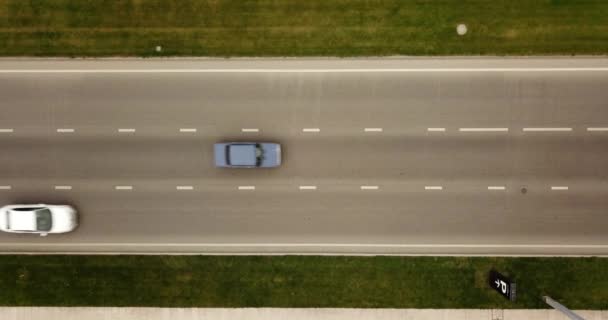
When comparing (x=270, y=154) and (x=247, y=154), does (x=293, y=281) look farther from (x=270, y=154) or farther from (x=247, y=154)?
(x=247, y=154)

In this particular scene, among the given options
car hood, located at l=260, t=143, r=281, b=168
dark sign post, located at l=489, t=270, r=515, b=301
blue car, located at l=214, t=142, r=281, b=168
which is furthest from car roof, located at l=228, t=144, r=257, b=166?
dark sign post, located at l=489, t=270, r=515, b=301

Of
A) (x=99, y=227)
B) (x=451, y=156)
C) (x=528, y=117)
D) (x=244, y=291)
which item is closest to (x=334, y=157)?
(x=451, y=156)

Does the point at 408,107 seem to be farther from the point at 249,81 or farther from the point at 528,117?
the point at 249,81

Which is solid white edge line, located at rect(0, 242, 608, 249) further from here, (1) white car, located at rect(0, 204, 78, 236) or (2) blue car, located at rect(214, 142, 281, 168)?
Result: (2) blue car, located at rect(214, 142, 281, 168)

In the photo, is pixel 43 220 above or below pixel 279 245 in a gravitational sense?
above

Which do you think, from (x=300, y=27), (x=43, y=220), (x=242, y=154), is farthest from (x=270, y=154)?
(x=43, y=220)

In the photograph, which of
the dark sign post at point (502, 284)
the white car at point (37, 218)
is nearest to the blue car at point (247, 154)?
the white car at point (37, 218)
